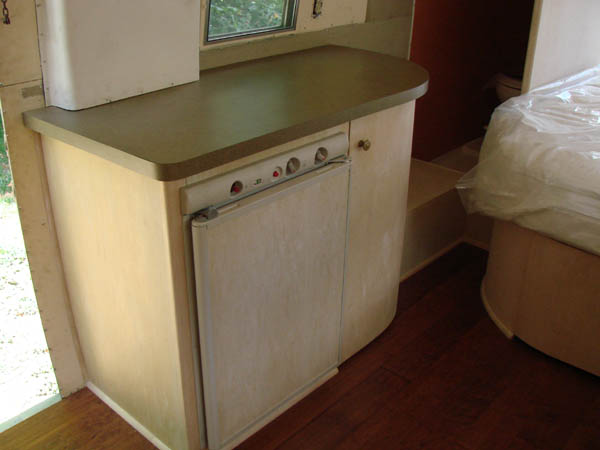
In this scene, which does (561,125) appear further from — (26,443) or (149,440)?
(26,443)

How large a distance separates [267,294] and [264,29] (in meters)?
1.04

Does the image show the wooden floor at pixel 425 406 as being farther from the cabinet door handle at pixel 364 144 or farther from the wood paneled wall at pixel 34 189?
the cabinet door handle at pixel 364 144

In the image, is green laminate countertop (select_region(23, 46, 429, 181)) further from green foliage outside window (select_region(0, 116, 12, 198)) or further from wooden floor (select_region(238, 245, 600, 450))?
wooden floor (select_region(238, 245, 600, 450))

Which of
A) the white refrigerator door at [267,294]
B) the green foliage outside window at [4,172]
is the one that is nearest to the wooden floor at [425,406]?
the white refrigerator door at [267,294]

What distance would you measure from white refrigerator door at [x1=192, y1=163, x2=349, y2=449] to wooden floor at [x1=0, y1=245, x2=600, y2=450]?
139 millimetres

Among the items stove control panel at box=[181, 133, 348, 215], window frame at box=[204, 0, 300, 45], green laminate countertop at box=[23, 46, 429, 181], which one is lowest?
stove control panel at box=[181, 133, 348, 215]

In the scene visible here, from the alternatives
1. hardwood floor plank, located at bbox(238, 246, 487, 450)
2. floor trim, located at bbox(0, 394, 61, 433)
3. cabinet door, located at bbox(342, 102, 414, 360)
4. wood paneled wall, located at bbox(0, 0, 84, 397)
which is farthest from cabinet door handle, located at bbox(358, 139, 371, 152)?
floor trim, located at bbox(0, 394, 61, 433)

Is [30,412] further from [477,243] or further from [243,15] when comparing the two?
[477,243]

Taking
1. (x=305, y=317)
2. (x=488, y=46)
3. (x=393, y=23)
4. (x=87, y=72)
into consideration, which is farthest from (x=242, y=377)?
(x=488, y=46)

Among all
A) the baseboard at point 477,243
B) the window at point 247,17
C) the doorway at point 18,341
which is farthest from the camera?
the baseboard at point 477,243

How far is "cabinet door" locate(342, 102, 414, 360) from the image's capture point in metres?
1.88

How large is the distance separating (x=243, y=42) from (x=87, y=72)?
686 millimetres

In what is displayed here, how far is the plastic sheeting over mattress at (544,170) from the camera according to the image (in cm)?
191

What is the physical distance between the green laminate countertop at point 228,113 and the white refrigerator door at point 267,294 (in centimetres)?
16
